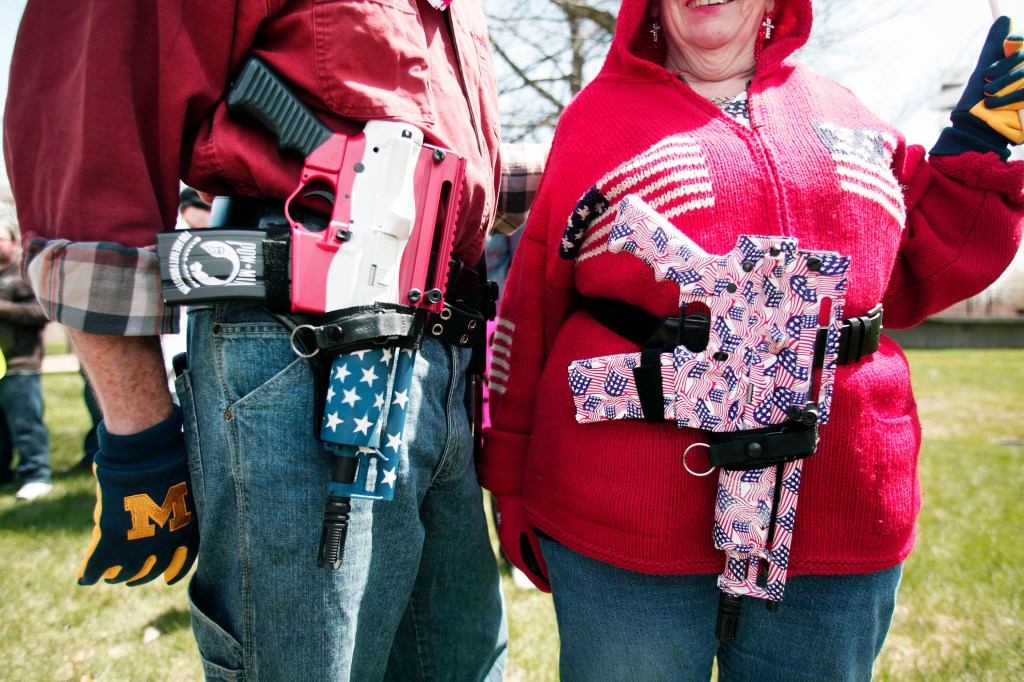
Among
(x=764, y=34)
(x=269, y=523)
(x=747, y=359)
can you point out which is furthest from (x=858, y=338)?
(x=269, y=523)

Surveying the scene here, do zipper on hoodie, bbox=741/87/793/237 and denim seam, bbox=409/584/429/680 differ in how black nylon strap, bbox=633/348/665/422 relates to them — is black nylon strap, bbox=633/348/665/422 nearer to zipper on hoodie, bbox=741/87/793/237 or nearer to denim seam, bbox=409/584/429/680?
zipper on hoodie, bbox=741/87/793/237

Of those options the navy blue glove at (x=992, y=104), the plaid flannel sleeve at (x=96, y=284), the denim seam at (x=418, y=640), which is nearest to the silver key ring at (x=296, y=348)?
the plaid flannel sleeve at (x=96, y=284)

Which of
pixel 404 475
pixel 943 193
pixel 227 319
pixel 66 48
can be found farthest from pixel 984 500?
pixel 66 48

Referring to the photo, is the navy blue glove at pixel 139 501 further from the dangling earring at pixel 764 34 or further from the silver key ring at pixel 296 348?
the dangling earring at pixel 764 34

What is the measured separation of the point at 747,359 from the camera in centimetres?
123

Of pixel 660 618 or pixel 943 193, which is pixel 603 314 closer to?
pixel 660 618

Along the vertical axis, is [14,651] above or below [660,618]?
below

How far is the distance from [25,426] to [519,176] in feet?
17.0

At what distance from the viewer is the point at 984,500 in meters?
5.08

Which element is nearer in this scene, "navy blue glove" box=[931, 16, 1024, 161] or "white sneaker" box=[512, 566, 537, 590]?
"navy blue glove" box=[931, 16, 1024, 161]

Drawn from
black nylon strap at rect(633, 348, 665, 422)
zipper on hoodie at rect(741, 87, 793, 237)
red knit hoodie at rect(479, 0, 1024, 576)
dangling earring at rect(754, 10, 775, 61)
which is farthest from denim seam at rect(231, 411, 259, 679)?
dangling earring at rect(754, 10, 775, 61)

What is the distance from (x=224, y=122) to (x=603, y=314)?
32.5 inches

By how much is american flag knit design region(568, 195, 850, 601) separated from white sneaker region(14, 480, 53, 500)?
5.48 metres

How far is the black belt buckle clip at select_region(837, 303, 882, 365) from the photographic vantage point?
1272 mm
